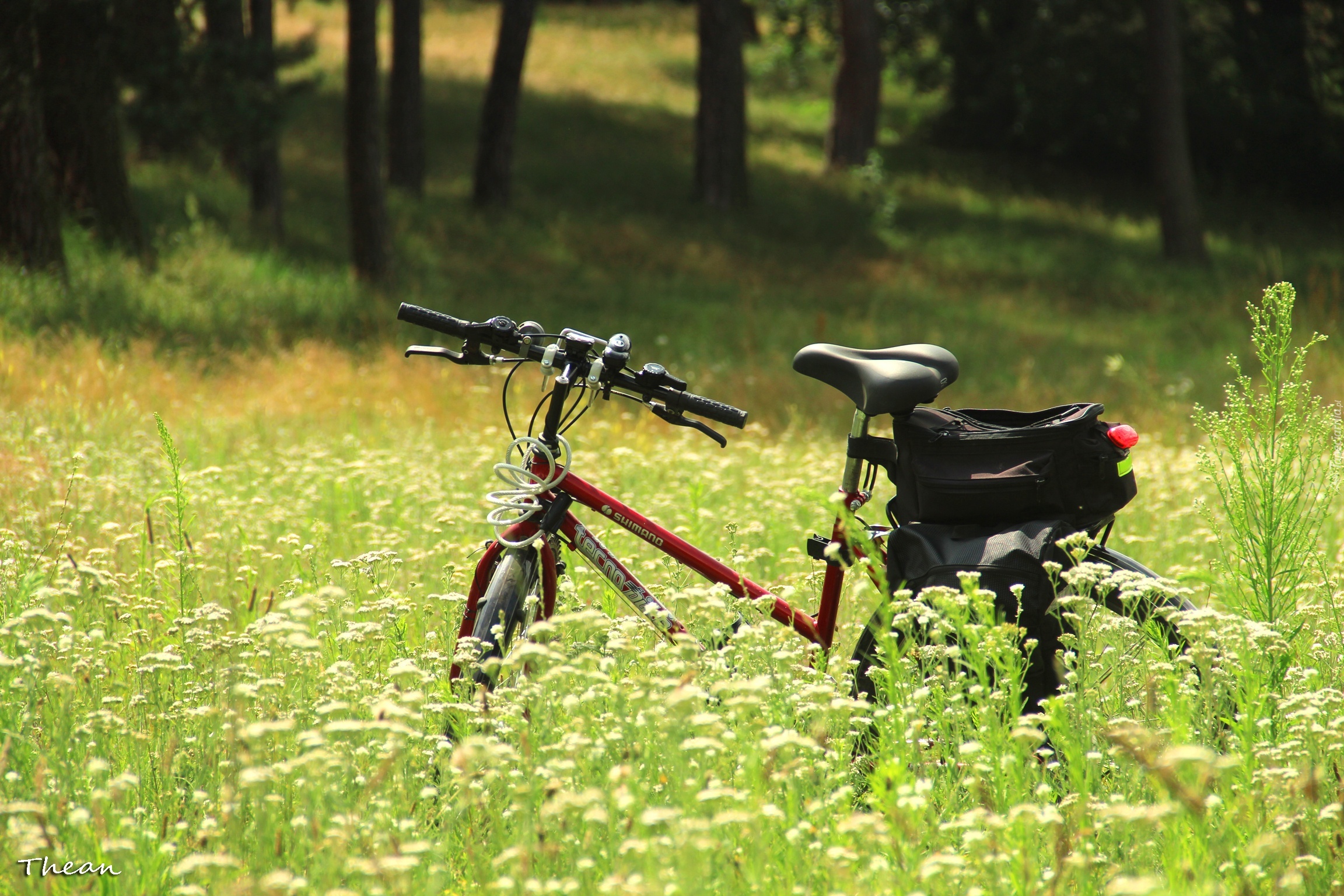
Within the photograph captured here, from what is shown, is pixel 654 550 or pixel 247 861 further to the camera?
pixel 654 550

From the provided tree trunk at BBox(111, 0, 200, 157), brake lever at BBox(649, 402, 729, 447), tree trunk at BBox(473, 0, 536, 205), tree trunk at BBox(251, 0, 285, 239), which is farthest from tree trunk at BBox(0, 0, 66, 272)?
tree trunk at BBox(473, 0, 536, 205)

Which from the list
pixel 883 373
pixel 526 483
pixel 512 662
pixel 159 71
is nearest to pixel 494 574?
pixel 526 483

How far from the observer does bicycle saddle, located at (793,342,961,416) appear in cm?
321

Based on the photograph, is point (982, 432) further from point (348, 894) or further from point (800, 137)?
point (800, 137)

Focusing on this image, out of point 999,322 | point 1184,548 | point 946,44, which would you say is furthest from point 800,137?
point 1184,548

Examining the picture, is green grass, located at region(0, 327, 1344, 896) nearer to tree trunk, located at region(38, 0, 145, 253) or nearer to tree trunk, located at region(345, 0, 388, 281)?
tree trunk, located at region(38, 0, 145, 253)

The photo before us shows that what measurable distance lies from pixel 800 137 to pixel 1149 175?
8.30 meters

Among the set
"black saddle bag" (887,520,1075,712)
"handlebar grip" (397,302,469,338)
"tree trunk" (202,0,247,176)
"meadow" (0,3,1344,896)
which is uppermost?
"tree trunk" (202,0,247,176)

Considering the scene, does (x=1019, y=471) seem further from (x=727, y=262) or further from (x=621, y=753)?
(x=727, y=262)

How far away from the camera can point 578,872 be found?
2158mm

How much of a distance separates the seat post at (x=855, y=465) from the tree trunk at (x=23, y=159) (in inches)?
332

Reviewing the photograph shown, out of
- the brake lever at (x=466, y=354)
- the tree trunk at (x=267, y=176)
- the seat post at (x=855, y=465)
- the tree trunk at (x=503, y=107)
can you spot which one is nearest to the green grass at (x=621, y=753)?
A: the seat post at (x=855, y=465)

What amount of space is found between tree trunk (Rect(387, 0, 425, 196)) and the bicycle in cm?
1607

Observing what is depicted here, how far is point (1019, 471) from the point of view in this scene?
3.09m
